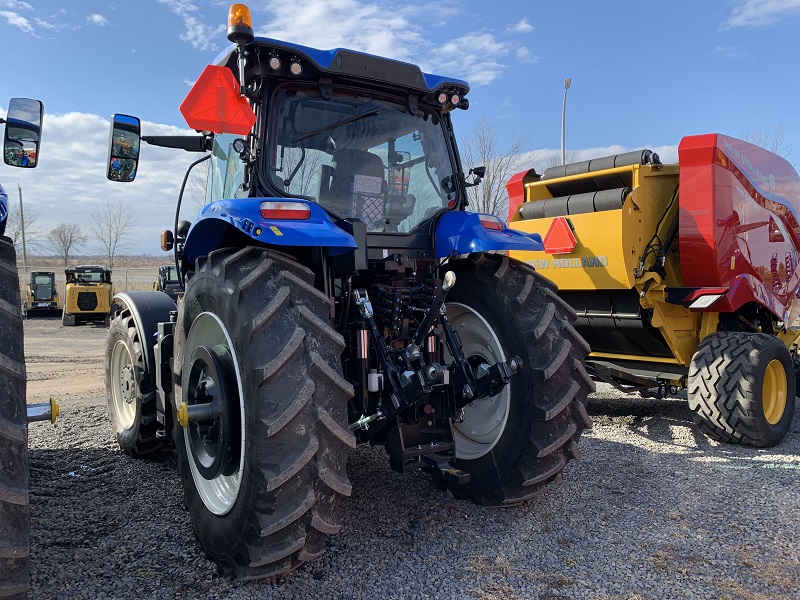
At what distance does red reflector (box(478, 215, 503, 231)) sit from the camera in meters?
3.59

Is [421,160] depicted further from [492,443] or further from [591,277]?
[591,277]

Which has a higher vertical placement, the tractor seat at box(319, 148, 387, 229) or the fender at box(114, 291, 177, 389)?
the tractor seat at box(319, 148, 387, 229)

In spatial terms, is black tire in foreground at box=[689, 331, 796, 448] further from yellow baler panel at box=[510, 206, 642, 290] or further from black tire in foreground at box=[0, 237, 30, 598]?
black tire in foreground at box=[0, 237, 30, 598]

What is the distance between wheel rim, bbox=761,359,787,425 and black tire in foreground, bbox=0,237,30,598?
5.88 m

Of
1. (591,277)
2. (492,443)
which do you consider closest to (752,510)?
(492,443)

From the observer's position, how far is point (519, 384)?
3391 mm

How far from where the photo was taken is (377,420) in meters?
3.11

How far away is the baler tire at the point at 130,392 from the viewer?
4.35 metres

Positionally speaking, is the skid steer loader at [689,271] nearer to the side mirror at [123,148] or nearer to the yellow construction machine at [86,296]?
the side mirror at [123,148]

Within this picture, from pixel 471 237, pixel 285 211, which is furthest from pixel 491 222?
pixel 285 211

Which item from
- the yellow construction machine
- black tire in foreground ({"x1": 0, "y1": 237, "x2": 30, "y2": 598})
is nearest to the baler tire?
black tire in foreground ({"x1": 0, "y1": 237, "x2": 30, "y2": 598})

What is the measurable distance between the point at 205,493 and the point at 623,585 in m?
2.06

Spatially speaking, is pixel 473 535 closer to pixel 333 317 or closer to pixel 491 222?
pixel 333 317

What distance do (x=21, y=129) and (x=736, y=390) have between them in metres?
5.43
